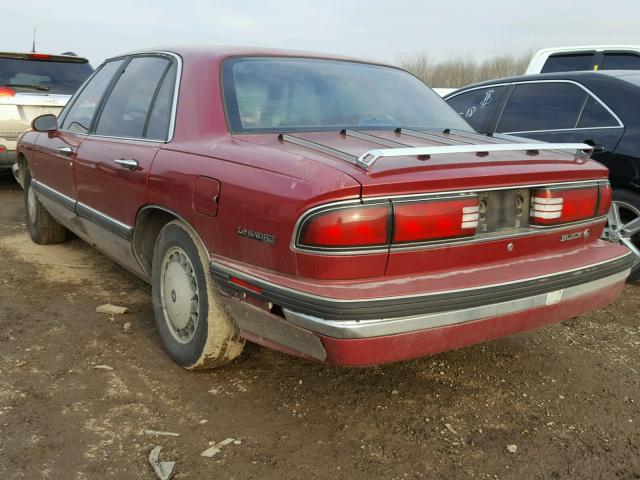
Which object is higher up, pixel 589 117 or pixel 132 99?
pixel 589 117

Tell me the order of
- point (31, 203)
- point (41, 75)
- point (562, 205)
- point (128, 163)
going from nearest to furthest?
point (562, 205), point (128, 163), point (31, 203), point (41, 75)

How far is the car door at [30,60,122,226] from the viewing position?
396cm

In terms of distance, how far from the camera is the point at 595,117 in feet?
14.8

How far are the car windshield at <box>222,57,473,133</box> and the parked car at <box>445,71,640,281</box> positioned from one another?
139cm

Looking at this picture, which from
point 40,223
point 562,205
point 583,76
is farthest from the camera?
point 40,223

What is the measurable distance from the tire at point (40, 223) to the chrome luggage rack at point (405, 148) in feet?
10.9

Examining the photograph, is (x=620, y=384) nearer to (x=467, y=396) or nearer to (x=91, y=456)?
(x=467, y=396)

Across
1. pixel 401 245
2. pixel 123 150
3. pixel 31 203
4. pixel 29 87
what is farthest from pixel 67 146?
pixel 29 87

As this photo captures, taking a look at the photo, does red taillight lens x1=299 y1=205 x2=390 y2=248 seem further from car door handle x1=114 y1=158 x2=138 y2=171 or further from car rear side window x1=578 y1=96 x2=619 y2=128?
car rear side window x1=578 y1=96 x2=619 y2=128

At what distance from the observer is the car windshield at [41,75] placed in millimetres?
7531

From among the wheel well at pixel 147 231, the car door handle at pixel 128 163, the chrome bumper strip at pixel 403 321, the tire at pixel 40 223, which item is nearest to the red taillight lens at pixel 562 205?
the chrome bumper strip at pixel 403 321

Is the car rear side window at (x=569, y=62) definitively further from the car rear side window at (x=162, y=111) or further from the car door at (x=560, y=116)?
the car rear side window at (x=162, y=111)

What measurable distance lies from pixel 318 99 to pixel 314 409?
1.48 metres

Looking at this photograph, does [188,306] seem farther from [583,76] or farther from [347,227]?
[583,76]
